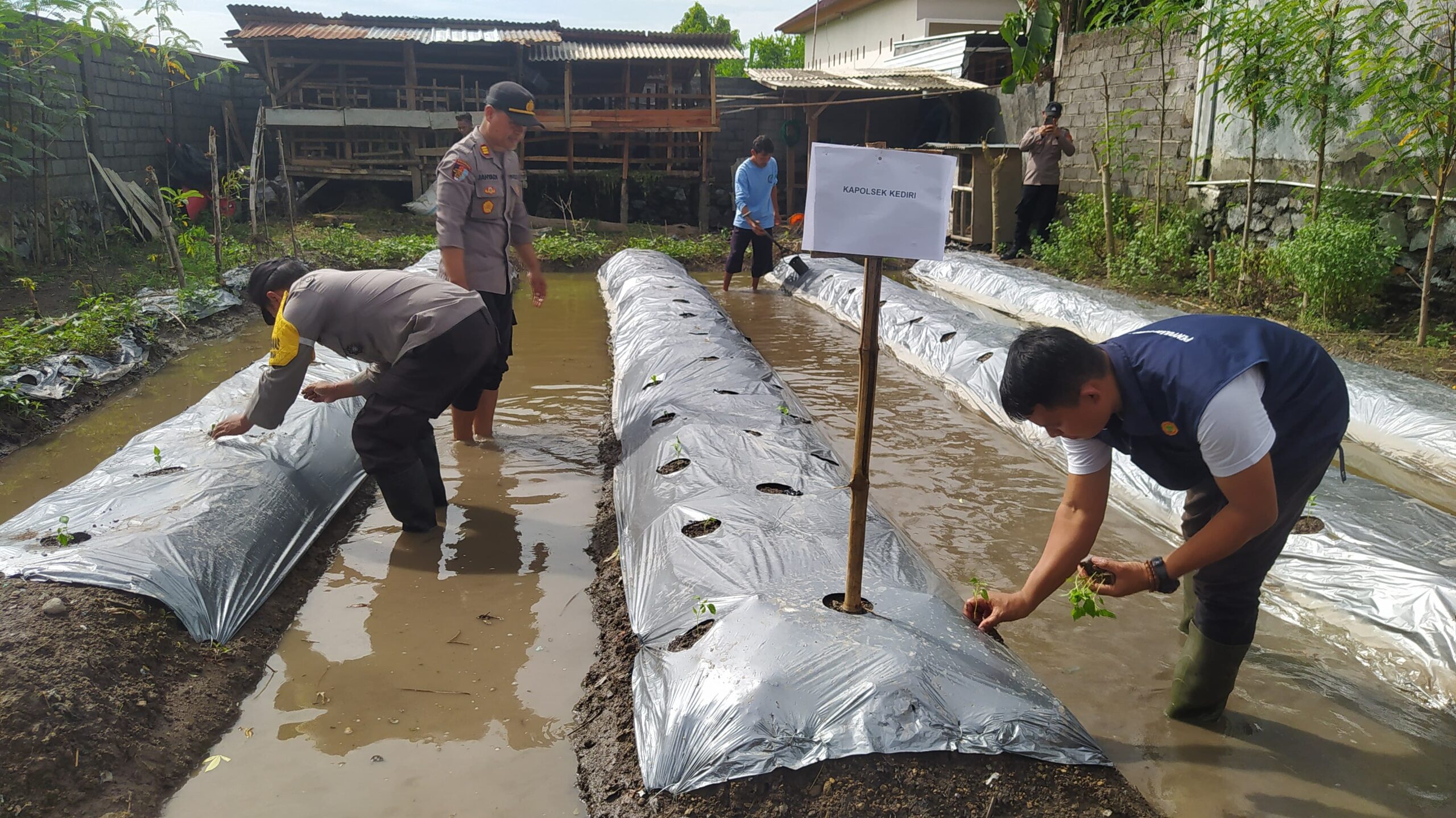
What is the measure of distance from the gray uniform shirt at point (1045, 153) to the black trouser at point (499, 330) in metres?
7.08

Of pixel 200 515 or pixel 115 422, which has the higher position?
pixel 200 515

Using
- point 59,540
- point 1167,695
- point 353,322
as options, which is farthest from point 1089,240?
point 59,540

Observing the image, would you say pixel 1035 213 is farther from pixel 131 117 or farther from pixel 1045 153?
pixel 131 117

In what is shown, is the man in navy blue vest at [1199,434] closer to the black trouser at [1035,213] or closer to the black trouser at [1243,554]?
the black trouser at [1243,554]

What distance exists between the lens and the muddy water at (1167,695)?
223 cm

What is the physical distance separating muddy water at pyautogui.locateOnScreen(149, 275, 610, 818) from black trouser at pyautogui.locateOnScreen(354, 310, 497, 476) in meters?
0.38

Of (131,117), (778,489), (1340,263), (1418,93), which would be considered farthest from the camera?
(131,117)

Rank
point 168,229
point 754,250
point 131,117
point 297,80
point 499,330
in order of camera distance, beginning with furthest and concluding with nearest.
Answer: point 297,80 → point 131,117 → point 754,250 → point 168,229 → point 499,330

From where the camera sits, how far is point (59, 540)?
8.96 feet

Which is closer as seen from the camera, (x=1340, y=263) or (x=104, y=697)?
(x=104, y=697)

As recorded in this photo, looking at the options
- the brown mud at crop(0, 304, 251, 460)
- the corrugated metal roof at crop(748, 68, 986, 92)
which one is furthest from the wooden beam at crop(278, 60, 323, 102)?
the brown mud at crop(0, 304, 251, 460)

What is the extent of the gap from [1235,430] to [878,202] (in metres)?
0.84

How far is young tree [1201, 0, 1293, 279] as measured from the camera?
638 centimetres

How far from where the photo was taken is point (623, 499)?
3537 mm
